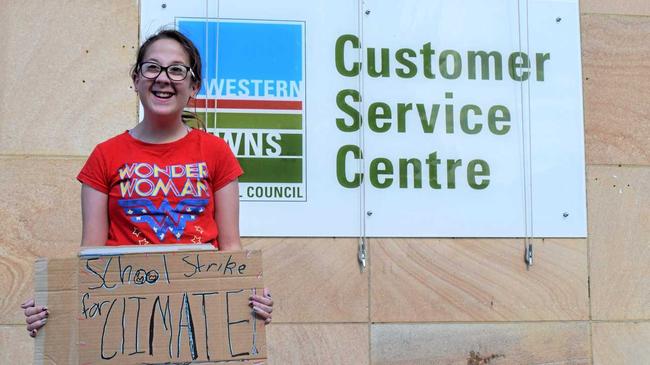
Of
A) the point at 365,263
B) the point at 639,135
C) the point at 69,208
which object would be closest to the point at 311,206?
the point at 365,263

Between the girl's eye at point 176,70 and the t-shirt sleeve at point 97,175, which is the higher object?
the girl's eye at point 176,70

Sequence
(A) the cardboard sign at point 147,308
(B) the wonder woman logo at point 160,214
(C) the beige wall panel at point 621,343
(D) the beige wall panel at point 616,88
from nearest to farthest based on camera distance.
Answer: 1. (A) the cardboard sign at point 147,308
2. (B) the wonder woman logo at point 160,214
3. (C) the beige wall panel at point 621,343
4. (D) the beige wall panel at point 616,88

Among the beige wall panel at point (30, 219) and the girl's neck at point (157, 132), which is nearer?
the girl's neck at point (157, 132)

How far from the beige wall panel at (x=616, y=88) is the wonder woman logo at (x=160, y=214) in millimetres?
3334

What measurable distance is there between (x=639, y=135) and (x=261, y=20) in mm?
2507

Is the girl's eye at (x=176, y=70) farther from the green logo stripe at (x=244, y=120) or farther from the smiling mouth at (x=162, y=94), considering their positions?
the green logo stripe at (x=244, y=120)

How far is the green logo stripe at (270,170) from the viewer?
504 cm

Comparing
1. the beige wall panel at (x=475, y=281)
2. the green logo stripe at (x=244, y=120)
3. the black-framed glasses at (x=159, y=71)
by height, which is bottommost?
the beige wall panel at (x=475, y=281)

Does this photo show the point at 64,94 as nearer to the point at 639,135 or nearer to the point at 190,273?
the point at 190,273

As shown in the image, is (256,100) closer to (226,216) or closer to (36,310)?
(226,216)

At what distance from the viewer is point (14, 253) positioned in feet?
16.0

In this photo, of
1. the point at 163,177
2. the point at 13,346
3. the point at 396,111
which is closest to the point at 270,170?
the point at 396,111

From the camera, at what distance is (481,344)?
5164 mm

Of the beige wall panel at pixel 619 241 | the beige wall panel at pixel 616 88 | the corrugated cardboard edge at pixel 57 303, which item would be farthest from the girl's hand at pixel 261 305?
the beige wall panel at pixel 616 88
